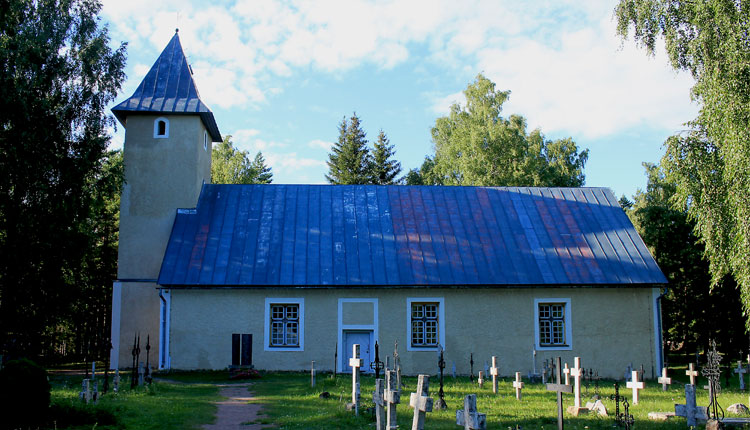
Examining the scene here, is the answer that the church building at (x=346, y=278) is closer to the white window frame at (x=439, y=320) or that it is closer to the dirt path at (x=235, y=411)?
the white window frame at (x=439, y=320)

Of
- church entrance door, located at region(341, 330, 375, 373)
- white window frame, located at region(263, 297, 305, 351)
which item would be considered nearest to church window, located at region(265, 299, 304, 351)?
white window frame, located at region(263, 297, 305, 351)

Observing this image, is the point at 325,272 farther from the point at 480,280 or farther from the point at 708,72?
the point at 708,72

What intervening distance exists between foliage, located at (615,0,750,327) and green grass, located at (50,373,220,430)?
13104 mm

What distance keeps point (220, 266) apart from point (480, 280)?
9.24m

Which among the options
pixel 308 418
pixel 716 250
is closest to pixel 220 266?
pixel 308 418

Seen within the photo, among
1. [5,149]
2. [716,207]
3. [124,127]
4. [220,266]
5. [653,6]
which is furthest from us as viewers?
[124,127]

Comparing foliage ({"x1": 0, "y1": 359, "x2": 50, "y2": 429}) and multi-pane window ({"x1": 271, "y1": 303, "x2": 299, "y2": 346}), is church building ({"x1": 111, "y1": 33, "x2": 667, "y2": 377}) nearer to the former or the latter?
multi-pane window ({"x1": 271, "y1": 303, "x2": 299, "y2": 346})

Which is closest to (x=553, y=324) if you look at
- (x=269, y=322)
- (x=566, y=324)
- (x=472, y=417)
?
(x=566, y=324)

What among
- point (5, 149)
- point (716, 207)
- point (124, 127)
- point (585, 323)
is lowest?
point (585, 323)

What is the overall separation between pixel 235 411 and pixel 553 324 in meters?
12.9

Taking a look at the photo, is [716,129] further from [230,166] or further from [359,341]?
[230,166]

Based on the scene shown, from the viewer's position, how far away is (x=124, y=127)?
25.8 metres

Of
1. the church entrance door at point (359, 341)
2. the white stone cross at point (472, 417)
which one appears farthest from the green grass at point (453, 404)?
the white stone cross at point (472, 417)

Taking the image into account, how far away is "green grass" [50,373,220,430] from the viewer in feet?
40.6
